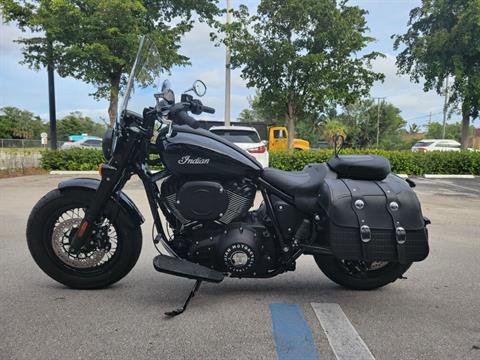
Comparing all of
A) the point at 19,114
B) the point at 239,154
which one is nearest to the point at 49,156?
the point at 239,154

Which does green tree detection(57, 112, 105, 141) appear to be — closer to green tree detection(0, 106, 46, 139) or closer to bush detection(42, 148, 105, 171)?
green tree detection(0, 106, 46, 139)

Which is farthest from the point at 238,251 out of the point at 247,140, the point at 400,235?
the point at 247,140

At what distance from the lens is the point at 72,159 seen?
14.1 meters

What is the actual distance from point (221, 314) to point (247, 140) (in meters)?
8.25

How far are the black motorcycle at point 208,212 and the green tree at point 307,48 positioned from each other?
46.2ft

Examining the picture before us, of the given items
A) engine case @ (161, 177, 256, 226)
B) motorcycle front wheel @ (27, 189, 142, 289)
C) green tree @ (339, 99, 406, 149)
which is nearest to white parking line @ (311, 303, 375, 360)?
engine case @ (161, 177, 256, 226)

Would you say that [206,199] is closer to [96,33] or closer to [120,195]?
[120,195]

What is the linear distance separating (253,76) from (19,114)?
58943 mm

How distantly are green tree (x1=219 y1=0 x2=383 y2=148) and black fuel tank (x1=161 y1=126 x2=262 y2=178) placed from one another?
14.2 metres

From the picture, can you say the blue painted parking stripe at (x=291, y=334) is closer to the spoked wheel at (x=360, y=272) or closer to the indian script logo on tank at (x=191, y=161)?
the spoked wheel at (x=360, y=272)

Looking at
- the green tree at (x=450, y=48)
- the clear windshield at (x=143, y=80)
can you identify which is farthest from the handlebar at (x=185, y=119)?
the green tree at (x=450, y=48)

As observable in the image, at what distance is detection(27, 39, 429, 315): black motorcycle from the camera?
9.70ft

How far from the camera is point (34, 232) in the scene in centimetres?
336

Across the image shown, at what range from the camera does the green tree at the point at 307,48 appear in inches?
651
